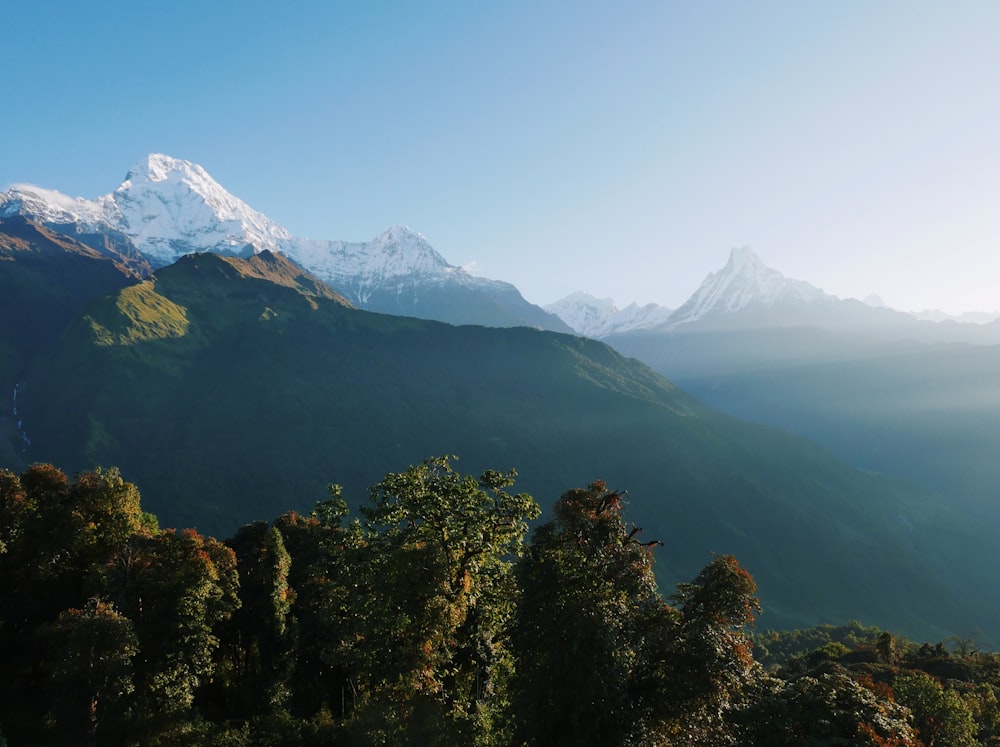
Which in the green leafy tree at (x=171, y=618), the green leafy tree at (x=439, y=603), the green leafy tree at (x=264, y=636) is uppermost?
the green leafy tree at (x=439, y=603)

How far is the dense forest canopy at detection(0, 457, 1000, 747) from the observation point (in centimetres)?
1789

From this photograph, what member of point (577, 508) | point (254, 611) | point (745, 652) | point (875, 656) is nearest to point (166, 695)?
point (254, 611)

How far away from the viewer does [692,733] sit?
59.7 feet

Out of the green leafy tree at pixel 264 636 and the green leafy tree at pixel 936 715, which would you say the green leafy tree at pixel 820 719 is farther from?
the green leafy tree at pixel 264 636

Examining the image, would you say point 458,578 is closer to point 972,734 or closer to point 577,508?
point 577,508

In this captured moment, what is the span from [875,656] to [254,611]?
287 ft

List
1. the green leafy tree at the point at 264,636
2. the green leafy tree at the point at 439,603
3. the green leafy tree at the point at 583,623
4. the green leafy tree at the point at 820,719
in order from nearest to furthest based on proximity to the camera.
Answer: the green leafy tree at the point at 820,719, the green leafy tree at the point at 583,623, the green leafy tree at the point at 439,603, the green leafy tree at the point at 264,636

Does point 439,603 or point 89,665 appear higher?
point 439,603

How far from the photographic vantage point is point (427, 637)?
20562 mm

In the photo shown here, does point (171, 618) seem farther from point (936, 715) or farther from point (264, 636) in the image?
point (936, 715)

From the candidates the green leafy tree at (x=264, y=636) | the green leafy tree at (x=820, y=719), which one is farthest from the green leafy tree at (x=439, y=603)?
the green leafy tree at (x=264, y=636)

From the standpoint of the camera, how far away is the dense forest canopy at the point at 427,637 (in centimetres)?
1789

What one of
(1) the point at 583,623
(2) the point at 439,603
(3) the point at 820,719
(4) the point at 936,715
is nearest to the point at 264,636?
(2) the point at 439,603

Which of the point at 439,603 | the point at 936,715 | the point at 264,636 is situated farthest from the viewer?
the point at 264,636
